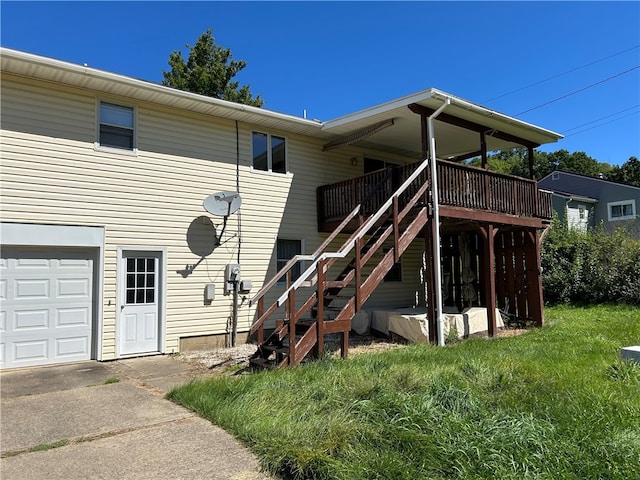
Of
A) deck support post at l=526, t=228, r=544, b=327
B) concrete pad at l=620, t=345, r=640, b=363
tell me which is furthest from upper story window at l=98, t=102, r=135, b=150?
deck support post at l=526, t=228, r=544, b=327

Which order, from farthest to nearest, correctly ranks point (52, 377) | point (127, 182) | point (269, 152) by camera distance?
point (269, 152) < point (127, 182) < point (52, 377)

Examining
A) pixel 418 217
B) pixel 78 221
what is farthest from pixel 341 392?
pixel 78 221

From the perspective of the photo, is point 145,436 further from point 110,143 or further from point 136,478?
point 110,143

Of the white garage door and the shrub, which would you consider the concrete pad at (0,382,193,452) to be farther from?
the shrub

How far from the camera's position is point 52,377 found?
6.80 metres

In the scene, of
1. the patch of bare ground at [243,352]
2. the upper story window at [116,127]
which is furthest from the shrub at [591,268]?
the upper story window at [116,127]

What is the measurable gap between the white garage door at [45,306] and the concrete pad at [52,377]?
0.27 metres

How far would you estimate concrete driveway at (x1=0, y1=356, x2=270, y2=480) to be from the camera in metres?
3.56

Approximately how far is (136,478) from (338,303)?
8.54 m

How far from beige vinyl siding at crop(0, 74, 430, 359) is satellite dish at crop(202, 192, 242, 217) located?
14.3 inches

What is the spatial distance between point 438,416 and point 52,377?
18.5 ft

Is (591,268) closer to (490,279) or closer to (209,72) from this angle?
(490,279)

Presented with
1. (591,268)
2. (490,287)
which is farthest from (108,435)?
(591,268)

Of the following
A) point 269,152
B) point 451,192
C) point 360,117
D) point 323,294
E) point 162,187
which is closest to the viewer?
point 323,294
